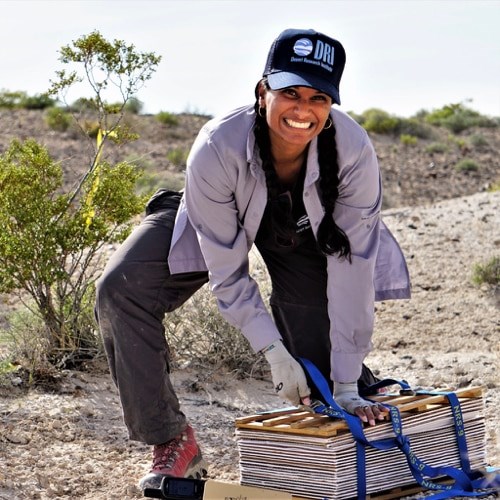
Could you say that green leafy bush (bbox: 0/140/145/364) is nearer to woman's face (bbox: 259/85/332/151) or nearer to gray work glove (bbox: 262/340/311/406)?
gray work glove (bbox: 262/340/311/406)

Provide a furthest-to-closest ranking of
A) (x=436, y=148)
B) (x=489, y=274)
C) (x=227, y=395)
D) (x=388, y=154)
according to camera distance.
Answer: (x=436, y=148) < (x=388, y=154) < (x=489, y=274) < (x=227, y=395)

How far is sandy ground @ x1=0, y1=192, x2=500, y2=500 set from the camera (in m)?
4.16

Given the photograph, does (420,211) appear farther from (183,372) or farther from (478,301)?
(183,372)

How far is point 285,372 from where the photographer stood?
3.60 metres

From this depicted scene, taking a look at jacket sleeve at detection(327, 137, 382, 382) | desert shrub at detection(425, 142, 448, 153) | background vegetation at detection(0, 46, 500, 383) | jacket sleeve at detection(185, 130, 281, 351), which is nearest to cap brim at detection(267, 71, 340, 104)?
jacket sleeve at detection(185, 130, 281, 351)

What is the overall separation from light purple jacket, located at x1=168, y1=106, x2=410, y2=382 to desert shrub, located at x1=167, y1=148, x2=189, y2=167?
40.0ft

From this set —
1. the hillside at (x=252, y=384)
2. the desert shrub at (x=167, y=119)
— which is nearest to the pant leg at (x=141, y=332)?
the hillside at (x=252, y=384)

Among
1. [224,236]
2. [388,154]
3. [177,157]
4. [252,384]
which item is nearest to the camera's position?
[224,236]

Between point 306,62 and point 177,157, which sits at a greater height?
point 177,157

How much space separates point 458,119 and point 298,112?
23.3 m

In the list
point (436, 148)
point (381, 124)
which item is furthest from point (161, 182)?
point (381, 124)

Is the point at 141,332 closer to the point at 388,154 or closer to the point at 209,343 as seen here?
the point at 209,343

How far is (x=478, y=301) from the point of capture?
283 inches

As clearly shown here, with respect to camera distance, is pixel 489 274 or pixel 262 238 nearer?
pixel 262 238
